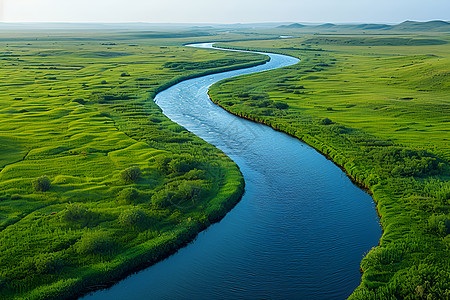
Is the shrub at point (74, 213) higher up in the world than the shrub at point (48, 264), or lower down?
higher up

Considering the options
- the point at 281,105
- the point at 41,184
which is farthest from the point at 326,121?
the point at 41,184

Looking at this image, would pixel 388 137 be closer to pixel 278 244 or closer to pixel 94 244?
pixel 278 244

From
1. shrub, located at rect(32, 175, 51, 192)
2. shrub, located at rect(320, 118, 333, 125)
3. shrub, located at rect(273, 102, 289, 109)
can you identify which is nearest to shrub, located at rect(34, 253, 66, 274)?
shrub, located at rect(32, 175, 51, 192)

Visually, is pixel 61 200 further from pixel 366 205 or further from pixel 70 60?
pixel 70 60

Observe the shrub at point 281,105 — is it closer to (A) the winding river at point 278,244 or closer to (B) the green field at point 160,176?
(B) the green field at point 160,176

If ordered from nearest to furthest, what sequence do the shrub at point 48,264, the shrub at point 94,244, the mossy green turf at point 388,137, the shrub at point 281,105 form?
the shrub at point 48,264
the mossy green turf at point 388,137
the shrub at point 94,244
the shrub at point 281,105

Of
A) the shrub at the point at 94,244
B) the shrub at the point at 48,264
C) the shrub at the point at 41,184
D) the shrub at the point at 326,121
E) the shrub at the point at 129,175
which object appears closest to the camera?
the shrub at the point at 48,264

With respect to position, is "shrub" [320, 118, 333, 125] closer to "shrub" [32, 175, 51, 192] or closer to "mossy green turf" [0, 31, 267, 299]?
"mossy green turf" [0, 31, 267, 299]

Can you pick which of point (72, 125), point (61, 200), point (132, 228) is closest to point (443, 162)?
point (132, 228)

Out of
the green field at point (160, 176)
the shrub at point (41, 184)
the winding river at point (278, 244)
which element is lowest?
the winding river at point (278, 244)

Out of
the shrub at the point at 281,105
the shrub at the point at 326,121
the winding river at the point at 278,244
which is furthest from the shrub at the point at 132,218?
the shrub at the point at 281,105
